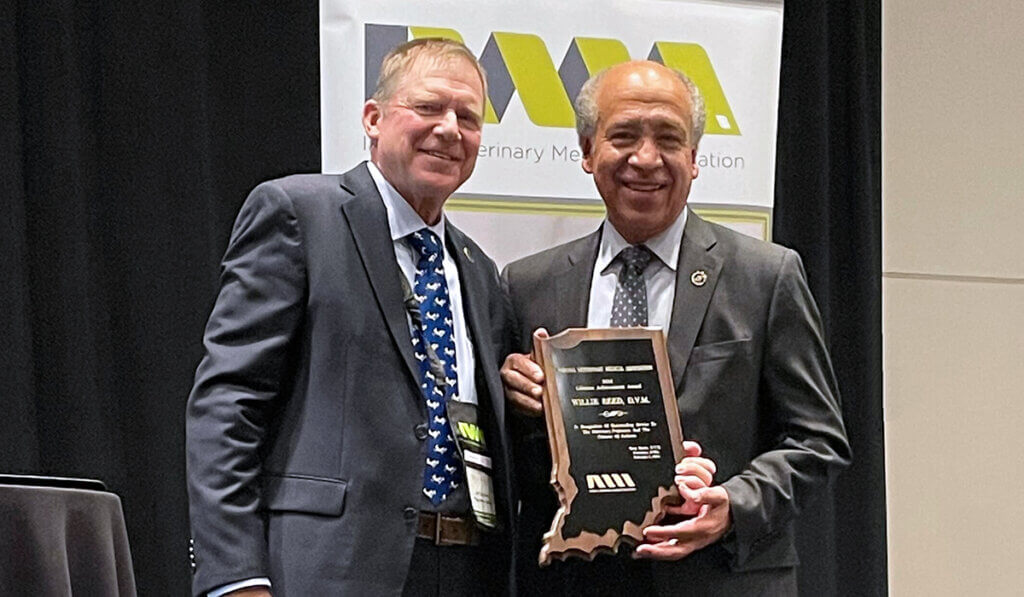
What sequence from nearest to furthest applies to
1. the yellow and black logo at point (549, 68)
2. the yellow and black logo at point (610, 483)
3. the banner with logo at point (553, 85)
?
1. the yellow and black logo at point (610, 483)
2. the banner with logo at point (553, 85)
3. the yellow and black logo at point (549, 68)

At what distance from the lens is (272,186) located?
273 cm

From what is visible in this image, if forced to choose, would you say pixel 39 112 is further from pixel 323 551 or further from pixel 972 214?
pixel 972 214

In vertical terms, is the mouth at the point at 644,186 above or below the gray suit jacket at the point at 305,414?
above

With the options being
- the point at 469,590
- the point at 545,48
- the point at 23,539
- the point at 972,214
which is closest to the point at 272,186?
the point at 469,590

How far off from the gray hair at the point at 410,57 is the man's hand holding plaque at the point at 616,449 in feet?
1.72

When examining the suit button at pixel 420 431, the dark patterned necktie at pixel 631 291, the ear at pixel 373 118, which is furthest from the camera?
the dark patterned necktie at pixel 631 291

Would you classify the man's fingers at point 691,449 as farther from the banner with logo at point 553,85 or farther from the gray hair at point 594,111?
the banner with logo at point 553,85

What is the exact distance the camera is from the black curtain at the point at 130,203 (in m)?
3.79

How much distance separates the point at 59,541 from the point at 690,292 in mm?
1513

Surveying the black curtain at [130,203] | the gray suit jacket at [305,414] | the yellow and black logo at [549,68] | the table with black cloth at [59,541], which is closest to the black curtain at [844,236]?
the yellow and black logo at [549,68]

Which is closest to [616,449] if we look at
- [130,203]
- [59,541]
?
[59,541]

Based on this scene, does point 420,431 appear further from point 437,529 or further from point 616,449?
point 616,449

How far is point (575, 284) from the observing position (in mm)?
3064

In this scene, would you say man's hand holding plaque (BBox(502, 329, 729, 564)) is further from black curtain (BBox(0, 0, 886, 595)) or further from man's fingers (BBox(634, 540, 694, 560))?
black curtain (BBox(0, 0, 886, 595))
